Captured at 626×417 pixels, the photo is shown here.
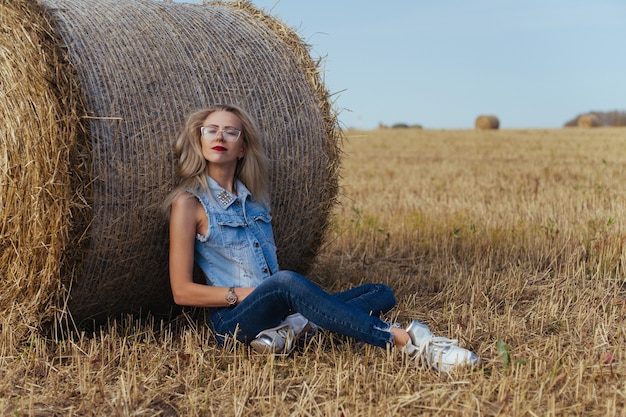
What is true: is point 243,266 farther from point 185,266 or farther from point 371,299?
point 371,299

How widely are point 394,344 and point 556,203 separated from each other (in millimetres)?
5246

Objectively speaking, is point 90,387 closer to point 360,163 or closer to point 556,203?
point 556,203

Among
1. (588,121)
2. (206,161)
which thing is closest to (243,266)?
(206,161)

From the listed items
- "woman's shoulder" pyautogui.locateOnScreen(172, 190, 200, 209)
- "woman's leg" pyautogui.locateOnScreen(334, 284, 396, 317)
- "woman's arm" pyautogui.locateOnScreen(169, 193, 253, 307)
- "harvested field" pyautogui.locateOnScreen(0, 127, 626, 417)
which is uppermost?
"woman's shoulder" pyautogui.locateOnScreen(172, 190, 200, 209)

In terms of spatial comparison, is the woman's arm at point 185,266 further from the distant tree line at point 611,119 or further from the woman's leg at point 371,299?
the distant tree line at point 611,119

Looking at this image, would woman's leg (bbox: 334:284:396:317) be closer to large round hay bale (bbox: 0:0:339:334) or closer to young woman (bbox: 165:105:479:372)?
young woman (bbox: 165:105:479:372)

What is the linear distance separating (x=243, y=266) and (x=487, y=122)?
1089 inches

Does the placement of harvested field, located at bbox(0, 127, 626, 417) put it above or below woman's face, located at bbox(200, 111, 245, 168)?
below

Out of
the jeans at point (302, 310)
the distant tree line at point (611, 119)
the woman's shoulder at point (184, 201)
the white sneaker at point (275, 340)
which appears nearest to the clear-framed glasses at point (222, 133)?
the woman's shoulder at point (184, 201)

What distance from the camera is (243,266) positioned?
412 centimetres

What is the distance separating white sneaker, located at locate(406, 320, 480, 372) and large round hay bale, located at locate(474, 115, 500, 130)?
27804 millimetres

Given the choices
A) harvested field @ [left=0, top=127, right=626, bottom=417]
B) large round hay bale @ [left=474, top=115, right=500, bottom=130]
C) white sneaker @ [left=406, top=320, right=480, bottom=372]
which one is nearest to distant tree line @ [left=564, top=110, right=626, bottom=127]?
large round hay bale @ [left=474, top=115, right=500, bottom=130]

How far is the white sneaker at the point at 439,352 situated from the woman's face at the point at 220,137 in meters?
1.32

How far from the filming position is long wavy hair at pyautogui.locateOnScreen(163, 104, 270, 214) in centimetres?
407
